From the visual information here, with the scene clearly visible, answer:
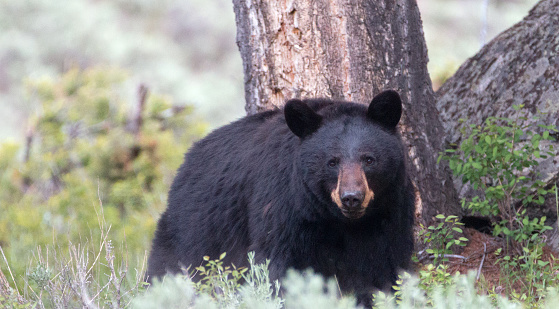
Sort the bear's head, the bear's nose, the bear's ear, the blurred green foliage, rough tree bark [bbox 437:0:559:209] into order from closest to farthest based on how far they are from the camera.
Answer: the bear's nose → the bear's head → the bear's ear → rough tree bark [bbox 437:0:559:209] → the blurred green foliage

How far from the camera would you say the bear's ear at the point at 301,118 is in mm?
3238

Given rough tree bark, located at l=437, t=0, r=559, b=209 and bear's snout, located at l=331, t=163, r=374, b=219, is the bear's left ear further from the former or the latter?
rough tree bark, located at l=437, t=0, r=559, b=209

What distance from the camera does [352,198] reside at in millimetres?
2914

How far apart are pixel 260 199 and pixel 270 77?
1074 millimetres

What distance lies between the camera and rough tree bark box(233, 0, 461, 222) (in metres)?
4.03

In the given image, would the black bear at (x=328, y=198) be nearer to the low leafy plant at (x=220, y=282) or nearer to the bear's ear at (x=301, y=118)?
the bear's ear at (x=301, y=118)

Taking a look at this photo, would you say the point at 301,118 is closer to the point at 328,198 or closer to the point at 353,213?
the point at 328,198

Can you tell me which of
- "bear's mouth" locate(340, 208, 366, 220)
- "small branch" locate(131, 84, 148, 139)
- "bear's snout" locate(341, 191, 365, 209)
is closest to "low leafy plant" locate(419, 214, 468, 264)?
"bear's mouth" locate(340, 208, 366, 220)

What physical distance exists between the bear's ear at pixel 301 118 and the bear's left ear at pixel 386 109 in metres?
0.28

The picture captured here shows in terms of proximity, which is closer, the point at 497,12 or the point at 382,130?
the point at 382,130

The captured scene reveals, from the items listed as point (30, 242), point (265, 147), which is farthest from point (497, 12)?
point (265, 147)

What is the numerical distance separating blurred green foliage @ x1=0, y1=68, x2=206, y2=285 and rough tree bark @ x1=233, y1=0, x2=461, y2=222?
10.8 feet

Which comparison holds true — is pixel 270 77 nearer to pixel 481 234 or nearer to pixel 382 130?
pixel 382 130

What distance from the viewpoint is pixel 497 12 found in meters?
19.5
